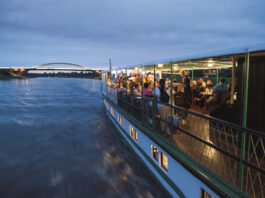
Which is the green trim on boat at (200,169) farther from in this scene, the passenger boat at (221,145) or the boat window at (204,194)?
the boat window at (204,194)

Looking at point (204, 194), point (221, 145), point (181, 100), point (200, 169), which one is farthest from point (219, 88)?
point (204, 194)

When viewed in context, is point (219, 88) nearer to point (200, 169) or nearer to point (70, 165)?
point (200, 169)

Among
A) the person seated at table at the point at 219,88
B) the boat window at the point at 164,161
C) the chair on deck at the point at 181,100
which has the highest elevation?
the person seated at table at the point at 219,88

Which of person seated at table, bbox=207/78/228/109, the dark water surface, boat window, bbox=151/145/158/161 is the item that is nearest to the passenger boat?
boat window, bbox=151/145/158/161

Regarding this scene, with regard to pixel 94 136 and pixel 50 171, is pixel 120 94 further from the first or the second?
pixel 50 171

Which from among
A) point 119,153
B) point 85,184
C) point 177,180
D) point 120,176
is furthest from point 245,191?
point 119,153

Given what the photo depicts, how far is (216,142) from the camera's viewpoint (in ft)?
15.1

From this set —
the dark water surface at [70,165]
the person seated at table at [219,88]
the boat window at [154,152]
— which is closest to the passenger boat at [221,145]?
the boat window at [154,152]

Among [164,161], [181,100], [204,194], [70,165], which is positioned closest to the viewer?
[204,194]

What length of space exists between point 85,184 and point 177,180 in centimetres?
401

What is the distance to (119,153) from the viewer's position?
363 inches

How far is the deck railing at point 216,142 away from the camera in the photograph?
2898 mm

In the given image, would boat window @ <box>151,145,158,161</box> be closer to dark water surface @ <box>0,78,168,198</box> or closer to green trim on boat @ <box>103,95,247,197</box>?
green trim on boat @ <box>103,95,247,197</box>

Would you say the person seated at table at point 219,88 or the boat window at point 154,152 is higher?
the person seated at table at point 219,88
